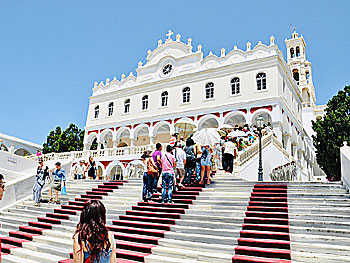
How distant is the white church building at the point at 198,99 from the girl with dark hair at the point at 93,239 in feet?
49.9

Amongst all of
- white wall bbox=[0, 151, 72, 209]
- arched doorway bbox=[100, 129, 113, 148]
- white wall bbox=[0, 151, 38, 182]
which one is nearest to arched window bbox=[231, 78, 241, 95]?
arched doorway bbox=[100, 129, 113, 148]

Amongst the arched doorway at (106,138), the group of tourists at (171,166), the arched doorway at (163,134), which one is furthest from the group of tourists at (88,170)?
the arched doorway at (163,134)

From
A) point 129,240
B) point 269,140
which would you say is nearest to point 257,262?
point 129,240

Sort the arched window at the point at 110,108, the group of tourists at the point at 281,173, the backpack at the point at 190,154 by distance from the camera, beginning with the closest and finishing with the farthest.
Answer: the backpack at the point at 190,154 → the group of tourists at the point at 281,173 → the arched window at the point at 110,108

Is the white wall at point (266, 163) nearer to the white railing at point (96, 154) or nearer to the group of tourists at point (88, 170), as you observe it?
the group of tourists at point (88, 170)

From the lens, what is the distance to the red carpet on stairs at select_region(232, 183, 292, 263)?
17.4 ft

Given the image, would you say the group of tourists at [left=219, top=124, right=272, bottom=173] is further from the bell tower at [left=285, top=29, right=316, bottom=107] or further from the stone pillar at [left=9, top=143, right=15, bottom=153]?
the bell tower at [left=285, top=29, right=316, bottom=107]

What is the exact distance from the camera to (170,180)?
8.30m

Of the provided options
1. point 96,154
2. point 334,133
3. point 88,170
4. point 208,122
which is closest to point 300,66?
point 334,133

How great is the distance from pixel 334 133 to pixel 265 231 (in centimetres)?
2071

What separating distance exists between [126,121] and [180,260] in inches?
946

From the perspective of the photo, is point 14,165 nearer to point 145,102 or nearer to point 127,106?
point 127,106

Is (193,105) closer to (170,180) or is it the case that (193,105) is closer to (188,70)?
(188,70)

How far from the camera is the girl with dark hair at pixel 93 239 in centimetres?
253
